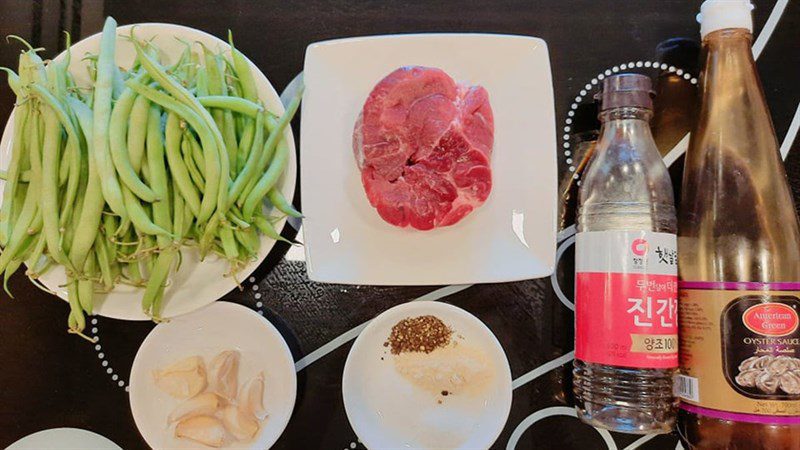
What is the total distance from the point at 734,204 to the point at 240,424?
4.83 feet

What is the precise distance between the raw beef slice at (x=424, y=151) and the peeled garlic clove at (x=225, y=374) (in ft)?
2.01

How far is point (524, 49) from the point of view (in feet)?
4.91

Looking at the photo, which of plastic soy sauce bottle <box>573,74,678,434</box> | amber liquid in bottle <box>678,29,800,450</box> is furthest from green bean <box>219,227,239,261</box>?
amber liquid in bottle <box>678,29,800,450</box>

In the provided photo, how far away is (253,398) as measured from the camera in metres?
1.49

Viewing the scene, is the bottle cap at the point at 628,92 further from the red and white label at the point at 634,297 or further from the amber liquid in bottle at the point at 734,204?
the red and white label at the point at 634,297

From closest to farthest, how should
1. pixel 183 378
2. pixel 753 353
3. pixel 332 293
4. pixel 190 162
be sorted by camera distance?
1. pixel 753 353
2. pixel 190 162
3. pixel 183 378
4. pixel 332 293

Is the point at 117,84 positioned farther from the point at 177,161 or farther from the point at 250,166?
the point at 250,166

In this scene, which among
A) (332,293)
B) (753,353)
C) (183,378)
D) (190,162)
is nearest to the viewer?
(753,353)

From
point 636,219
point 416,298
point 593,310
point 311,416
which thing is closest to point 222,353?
point 311,416

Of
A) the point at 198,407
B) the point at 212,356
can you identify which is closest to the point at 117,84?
the point at 212,356

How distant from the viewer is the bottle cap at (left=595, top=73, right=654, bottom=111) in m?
1.42

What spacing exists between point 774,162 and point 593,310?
0.64 metres

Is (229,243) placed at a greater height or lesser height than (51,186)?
lesser

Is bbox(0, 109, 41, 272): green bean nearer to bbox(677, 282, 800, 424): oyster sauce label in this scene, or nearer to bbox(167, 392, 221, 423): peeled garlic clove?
bbox(167, 392, 221, 423): peeled garlic clove
